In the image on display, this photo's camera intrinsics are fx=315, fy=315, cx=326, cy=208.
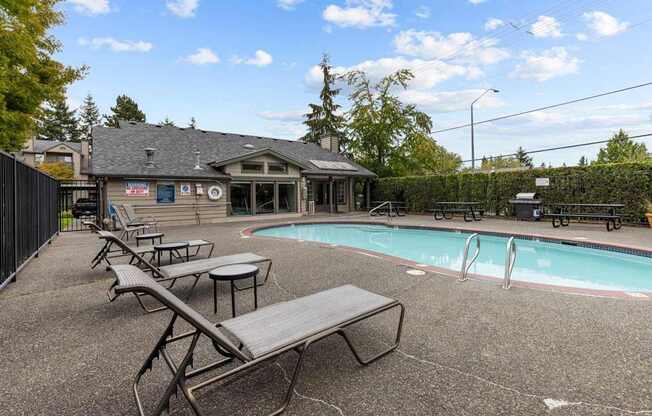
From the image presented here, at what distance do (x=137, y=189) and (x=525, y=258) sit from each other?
534 inches

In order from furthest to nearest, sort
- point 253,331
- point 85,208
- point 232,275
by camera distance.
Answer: point 85,208 → point 232,275 → point 253,331

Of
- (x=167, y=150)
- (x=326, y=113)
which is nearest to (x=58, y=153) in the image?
(x=167, y=150)

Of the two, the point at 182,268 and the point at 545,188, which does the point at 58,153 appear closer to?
the point at 182,268

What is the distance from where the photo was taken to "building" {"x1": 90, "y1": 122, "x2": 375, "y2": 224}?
41.8 ft

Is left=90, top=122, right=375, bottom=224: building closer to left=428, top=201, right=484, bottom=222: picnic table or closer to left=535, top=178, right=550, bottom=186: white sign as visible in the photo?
left=428, top=201, right=484, bottom=222: picnic table

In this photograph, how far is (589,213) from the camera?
11789 mm

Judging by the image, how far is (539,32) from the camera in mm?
14555

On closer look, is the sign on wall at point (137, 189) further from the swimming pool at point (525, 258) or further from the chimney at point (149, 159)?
the swimming pool at point (525, 258)

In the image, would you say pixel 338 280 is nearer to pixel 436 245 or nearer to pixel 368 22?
pixel 436 245

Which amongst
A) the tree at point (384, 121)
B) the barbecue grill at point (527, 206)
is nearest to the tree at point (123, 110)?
the tree at point (384, 121)

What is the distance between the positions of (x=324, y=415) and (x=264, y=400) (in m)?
0.42

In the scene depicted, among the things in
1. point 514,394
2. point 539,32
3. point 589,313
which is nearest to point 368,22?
point 539,32

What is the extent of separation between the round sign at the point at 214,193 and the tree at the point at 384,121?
1287 cm

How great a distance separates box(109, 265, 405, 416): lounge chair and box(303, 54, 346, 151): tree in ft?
96.5
